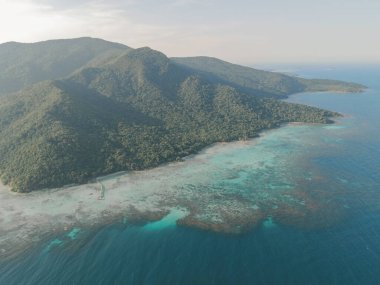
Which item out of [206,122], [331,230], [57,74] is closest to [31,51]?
[57,74]

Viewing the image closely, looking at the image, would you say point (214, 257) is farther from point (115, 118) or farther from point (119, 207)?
point (115, 118)

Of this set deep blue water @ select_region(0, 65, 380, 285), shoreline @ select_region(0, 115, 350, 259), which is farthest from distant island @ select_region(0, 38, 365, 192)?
deep blue water @ select_region(0, 65, 380, 285)

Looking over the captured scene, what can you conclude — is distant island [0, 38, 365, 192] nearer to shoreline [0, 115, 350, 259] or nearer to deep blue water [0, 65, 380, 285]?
shoreline [0, 115, 350, 259]

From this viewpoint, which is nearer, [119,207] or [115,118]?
[119,207]

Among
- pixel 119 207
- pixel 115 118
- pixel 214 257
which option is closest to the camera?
pixel 214 257

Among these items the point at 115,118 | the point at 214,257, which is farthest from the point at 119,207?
the point at 115,118

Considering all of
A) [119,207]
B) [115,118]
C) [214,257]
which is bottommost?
[119,207]

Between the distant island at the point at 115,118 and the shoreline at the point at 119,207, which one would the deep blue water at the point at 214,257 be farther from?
the distant island at the point at 115,118

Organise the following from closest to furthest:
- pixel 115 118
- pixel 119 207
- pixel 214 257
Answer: pixel 214 257
pixel 119 207
pixel 115 118
